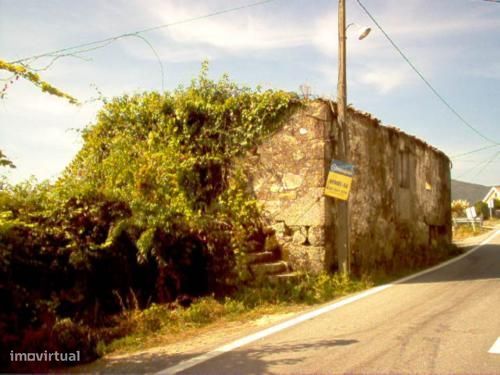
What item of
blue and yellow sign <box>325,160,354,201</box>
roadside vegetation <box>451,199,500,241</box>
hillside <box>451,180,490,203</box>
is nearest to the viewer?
blue and yellow sign <box>325,160,354,201</box>

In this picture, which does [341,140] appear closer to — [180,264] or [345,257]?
[345,257]

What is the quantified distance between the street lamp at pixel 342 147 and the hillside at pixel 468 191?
93.1 m

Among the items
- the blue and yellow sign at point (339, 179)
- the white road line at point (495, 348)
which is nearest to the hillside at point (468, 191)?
the blue and yellow sign at point (339, 179)

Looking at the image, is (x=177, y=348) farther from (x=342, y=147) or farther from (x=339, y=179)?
(x=342, y=147)

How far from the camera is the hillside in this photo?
96.5 meters

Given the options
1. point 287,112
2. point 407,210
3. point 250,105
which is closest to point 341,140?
point 287,112

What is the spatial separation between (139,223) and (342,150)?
4.55 meters

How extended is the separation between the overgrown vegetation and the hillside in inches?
3682

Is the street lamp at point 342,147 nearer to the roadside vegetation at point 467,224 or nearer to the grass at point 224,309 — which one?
the grass at point 224,309

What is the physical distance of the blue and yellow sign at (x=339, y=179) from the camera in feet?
30.6

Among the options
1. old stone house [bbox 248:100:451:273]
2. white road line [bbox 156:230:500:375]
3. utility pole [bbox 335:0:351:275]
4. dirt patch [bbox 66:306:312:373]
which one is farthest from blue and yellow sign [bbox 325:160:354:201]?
dirt patch [bbox 66:306:312:373]

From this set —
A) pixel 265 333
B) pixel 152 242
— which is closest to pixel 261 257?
pixel 152 242

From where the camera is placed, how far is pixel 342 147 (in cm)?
980

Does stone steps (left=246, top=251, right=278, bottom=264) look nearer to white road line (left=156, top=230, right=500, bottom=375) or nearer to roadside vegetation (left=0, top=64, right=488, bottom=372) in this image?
roadside vegetation (left=0, top=64, right=488, bottom=372)
